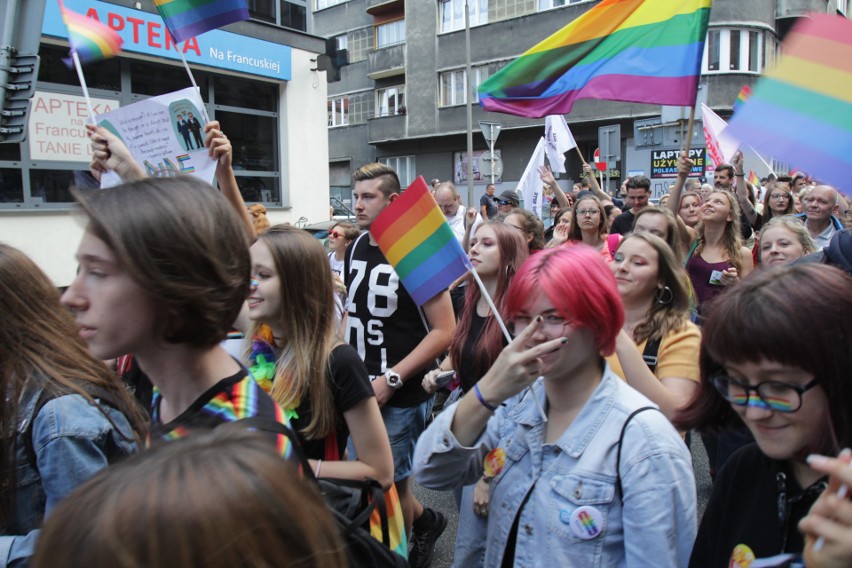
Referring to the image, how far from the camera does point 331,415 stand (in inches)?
88.6

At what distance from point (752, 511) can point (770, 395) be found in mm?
282

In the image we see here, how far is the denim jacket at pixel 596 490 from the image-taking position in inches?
63.6

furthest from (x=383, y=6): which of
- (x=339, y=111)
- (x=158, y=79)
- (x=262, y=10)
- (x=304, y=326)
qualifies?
(x=304, y=326)

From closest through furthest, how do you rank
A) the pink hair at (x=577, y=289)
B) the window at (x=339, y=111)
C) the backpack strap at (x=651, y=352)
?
1. the pink hair at (x=577, y=289)
2. the backpack strap at (x=651, y=352)
3. the window at (x=339, y=111)

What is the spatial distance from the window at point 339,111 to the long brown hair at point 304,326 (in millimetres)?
33861

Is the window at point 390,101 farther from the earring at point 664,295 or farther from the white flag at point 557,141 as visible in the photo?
the earring at point 664,295

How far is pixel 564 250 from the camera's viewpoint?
1950 mm

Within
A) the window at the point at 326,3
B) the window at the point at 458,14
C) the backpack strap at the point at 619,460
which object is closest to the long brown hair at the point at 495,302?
the backpack strap at the point at 619,460

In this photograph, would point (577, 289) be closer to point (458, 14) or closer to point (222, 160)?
point (222, 160)

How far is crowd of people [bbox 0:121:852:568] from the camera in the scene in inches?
32.0

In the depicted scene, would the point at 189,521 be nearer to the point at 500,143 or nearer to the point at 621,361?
the point at 621,361

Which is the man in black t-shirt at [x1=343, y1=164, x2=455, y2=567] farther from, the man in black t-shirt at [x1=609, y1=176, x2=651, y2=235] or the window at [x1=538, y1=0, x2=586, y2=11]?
the window at [x1=538, y1=0, x2=586, y2=11]

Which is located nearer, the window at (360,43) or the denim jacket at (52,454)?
the denim jacket at (52,454)

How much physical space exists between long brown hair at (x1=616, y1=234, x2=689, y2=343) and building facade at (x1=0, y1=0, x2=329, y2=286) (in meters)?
6.58
